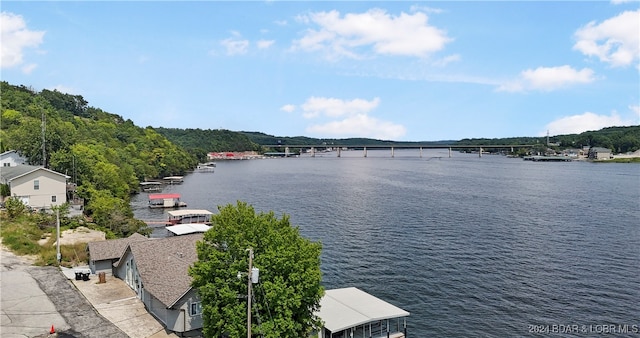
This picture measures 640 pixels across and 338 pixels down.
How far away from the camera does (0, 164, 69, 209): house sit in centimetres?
6093

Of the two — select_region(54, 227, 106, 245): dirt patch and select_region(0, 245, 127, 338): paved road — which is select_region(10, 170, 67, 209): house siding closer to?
select_region(54, 227, 106, 245): dirt patch

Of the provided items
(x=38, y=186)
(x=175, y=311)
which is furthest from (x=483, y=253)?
(x=38, y=186)

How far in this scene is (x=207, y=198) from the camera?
104 meters

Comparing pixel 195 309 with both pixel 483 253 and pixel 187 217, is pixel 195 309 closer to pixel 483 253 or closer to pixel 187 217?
pixel 483 253

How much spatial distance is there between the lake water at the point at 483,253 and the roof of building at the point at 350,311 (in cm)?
413

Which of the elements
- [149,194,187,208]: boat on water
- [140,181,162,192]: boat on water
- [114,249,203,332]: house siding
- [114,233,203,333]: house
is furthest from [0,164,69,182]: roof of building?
[140,181,162,192]: boat on water

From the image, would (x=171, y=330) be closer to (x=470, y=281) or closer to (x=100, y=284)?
(x=100, y=284)

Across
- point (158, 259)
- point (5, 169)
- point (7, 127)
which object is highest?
point (7, 127)

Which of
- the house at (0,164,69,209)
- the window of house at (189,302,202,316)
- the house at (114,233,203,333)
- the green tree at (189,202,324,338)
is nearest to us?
the green tree at (189,202,324,338)

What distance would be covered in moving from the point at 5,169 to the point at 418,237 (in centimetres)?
6491

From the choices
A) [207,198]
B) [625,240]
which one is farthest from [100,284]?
[207,198]

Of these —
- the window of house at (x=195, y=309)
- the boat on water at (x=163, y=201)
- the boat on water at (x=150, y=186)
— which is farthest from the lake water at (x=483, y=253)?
the boat on water at (x=150, y=186)

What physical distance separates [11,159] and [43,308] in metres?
67.6

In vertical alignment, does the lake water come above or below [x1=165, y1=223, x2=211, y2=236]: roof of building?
below
